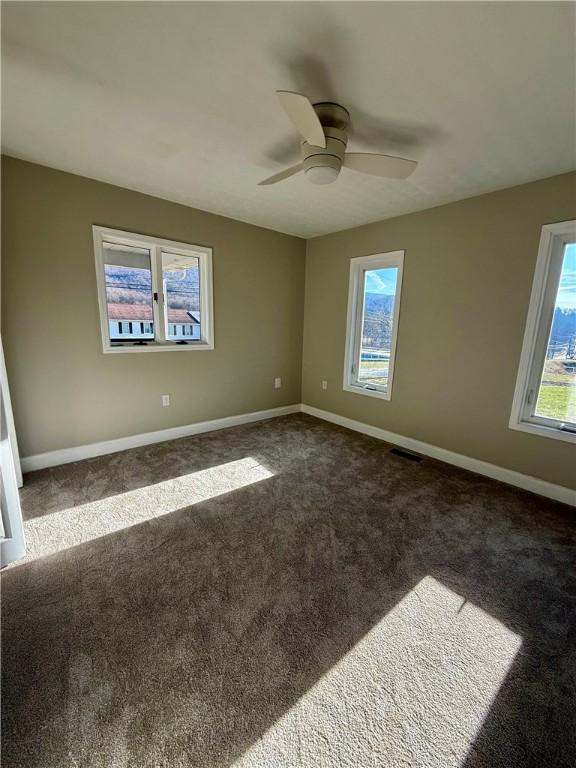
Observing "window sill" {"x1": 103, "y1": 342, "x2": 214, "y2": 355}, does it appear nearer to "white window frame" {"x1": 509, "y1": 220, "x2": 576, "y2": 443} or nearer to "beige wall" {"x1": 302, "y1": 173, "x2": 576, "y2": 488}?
"beige wall" {"x1": 302, "y1": 173, "x2": 576, "y2": 488}

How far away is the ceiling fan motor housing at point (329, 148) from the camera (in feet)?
5.62

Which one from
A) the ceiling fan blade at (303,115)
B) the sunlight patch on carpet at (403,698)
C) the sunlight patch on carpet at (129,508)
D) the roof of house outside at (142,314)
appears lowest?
the sunlight patch on carpet at (403,698)

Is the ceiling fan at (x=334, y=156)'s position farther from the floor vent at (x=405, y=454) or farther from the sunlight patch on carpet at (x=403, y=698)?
the floor vent at (x=405, y=454)

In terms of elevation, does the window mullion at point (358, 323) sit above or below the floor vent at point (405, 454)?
above

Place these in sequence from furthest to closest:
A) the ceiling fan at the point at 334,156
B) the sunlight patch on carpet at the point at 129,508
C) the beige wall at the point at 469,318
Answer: the beige wall at the point at 469,318 < the sunlight patch on carpet at the point at 129,508 < the ceiling fan at the point at 334,156

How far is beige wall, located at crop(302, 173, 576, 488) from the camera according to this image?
2.52m

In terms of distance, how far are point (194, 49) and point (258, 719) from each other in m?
2.68

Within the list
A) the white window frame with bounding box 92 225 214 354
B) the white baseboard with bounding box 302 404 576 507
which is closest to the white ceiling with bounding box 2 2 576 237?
the white window frame with bounding box 92 225 214 354

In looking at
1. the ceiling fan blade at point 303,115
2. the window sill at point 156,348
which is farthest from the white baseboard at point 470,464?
the ceiling fan blade at point 303,115

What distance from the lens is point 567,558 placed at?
1.92 meters

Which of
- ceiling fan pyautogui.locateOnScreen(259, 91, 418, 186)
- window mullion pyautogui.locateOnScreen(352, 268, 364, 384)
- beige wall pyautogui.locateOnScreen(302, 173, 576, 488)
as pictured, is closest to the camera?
ceiling fan pyautogui.locateOnScreen(259, 91, 418, 186)

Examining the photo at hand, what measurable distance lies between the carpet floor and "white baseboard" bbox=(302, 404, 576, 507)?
14 cm

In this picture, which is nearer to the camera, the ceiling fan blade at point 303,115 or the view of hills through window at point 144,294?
the ceiling fan blade at point 303,115

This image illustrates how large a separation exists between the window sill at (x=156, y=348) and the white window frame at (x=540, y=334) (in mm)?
3102
